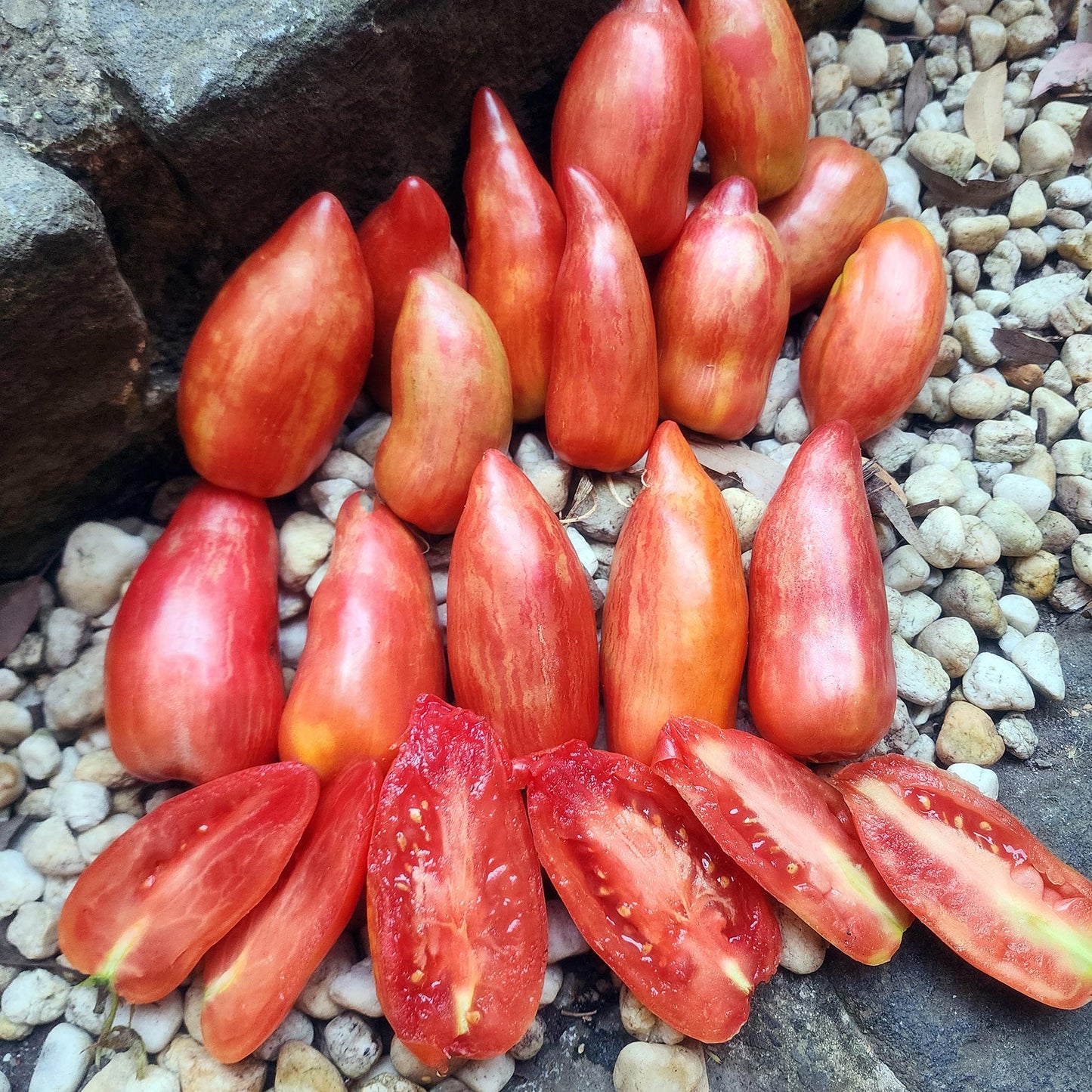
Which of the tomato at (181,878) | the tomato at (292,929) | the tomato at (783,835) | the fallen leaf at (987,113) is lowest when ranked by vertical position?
the tomato at (783,835)

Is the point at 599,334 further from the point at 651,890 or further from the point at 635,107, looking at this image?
the point at 651,890

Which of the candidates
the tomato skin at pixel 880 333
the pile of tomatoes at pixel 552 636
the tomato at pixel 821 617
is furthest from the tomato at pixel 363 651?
the tomato skin at pixel 880 333

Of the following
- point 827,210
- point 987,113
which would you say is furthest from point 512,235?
point 987,113

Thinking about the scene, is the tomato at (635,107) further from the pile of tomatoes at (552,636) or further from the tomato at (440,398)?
the tomato at (440,398)

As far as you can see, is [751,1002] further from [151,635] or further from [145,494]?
[145,494]

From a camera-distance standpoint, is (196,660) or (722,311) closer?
(196,660)

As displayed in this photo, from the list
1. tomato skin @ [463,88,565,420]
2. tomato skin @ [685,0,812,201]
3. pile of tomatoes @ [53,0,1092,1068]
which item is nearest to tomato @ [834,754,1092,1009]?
pile of tomatoes @ [53,0,1092,1068]

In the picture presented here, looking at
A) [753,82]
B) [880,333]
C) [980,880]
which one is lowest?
[980,880]
